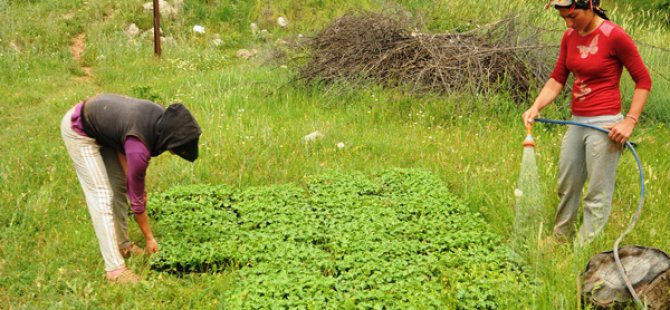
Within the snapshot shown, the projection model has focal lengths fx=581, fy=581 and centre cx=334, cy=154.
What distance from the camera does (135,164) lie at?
4195 millimetres

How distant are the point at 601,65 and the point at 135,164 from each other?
349cm

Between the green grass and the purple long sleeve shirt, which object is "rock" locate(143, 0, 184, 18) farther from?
the purple long sleeve shirt

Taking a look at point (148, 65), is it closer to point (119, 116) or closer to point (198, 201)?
point (198, 201)

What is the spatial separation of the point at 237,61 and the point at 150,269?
7.96 meters

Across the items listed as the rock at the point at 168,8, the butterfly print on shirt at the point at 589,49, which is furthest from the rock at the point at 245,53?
the butterfly print on shirt at the point at 589,49

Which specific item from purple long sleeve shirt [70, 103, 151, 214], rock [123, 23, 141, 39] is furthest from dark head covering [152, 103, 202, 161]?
rock [123, 23, 141, 39]

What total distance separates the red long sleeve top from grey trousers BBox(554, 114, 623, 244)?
0.11 meters

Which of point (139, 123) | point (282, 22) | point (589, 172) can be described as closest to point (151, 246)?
point (139, 123)

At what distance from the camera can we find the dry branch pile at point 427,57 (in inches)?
332

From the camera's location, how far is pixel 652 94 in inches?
332

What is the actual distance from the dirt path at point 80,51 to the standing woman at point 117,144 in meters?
7.03

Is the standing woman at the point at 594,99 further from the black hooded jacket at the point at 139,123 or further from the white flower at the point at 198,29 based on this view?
the white flower at the point at 198,29

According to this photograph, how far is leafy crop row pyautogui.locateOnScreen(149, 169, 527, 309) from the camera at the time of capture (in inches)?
169

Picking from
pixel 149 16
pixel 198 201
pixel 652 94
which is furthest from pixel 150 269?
pixel 149 16
